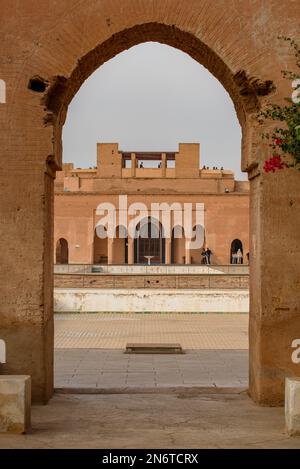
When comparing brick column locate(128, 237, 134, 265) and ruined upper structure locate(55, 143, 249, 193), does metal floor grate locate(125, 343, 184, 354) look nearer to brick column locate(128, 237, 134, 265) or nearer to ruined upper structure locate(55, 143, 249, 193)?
brick column locate(128, 237, 134, 265)

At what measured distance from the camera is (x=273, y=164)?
6000mm

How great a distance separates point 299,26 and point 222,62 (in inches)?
32.2

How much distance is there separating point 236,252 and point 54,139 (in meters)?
29.8

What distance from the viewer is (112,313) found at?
17188 millimetres

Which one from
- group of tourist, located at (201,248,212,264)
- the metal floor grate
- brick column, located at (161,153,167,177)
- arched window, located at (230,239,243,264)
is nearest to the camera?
the metal floor grate

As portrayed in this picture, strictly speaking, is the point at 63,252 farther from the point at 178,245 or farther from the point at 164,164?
the point at 164,164

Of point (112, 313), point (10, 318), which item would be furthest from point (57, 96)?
point (112, 313)

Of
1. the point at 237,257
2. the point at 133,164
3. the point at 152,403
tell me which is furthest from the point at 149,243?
the point at 152,403

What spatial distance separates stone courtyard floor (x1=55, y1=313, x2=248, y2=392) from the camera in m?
8.62

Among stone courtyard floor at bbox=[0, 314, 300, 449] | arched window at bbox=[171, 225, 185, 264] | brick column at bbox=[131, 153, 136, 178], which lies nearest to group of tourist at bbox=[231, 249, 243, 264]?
arched window at bbox=[171, 225, 185, 264]

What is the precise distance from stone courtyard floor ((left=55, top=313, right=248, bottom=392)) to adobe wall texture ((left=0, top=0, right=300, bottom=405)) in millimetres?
1488

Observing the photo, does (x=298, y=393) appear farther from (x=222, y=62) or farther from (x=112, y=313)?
(x=112, y=313)

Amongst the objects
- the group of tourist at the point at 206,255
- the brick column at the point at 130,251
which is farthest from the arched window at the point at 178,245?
the brick column at the point at 130,251
